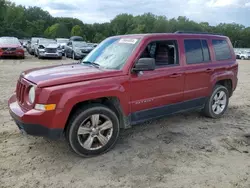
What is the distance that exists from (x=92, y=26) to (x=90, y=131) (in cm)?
9901

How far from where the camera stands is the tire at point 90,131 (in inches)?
144

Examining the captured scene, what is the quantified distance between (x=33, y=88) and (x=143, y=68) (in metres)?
1.66

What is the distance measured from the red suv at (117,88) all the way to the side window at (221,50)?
23 mm

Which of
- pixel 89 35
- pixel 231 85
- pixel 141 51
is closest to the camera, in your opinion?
pixel 141 51

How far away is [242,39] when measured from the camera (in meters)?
108

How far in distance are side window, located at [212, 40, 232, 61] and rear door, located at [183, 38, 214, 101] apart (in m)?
0.30

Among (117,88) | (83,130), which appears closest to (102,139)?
(83,130)

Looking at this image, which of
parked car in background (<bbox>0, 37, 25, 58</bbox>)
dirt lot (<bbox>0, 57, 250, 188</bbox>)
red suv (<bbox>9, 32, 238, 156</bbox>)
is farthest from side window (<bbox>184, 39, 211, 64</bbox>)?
parked car in background (<bbox>0, 37, 25, 58</bbox>)

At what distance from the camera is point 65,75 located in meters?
3.75

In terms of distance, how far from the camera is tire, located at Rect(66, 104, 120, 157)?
12.0 feet

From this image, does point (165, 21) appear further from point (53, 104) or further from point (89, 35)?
point (53, 104)

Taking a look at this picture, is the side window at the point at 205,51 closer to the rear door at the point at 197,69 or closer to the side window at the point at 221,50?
the rear door at the point at 197,69

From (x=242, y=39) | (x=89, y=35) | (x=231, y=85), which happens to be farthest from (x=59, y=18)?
(x=231, y=85)

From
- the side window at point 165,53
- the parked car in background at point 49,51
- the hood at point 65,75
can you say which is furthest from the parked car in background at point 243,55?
the hood at point 65,75
